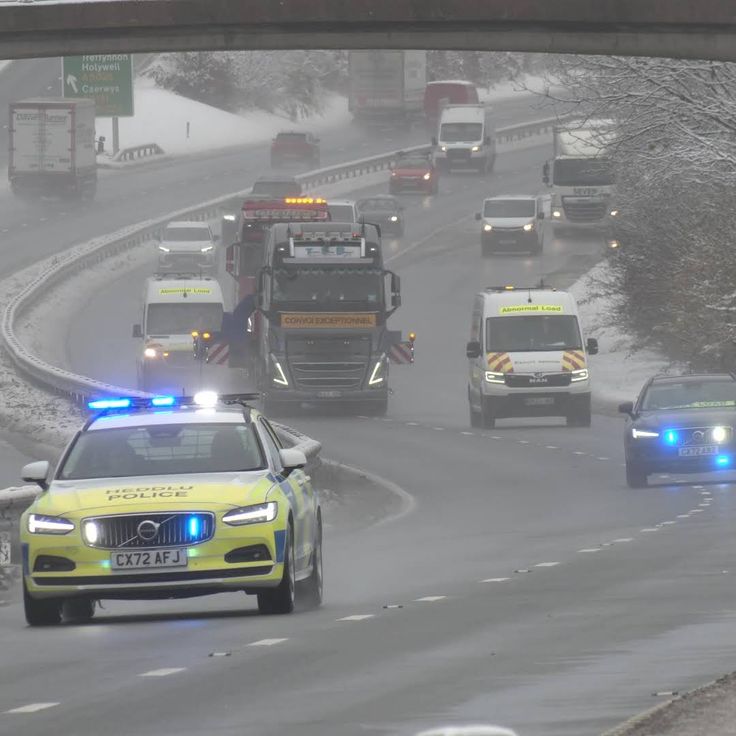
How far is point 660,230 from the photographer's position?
51031mm

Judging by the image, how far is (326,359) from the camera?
4066 centimetres

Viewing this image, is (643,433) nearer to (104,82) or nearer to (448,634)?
(448,634)

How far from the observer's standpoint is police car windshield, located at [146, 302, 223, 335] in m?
45.4

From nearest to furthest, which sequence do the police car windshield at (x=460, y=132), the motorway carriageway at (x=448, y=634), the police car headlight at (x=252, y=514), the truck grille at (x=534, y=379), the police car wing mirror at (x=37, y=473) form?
1. the motorway carriageway at (x=448, y=634)
2. the police car headlight at (x=252, y=514)
3. the police car wing mirror at (x=37, y=473)
4. the truck grille at (x=534, y=379)
5. the police car windshield at (x=460, y=132)

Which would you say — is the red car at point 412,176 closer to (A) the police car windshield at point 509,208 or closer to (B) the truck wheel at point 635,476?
(A) the police car windshield at point 509,208

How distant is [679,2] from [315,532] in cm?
740

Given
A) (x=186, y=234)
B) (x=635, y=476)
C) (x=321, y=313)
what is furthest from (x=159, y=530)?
(x=186, y=234)

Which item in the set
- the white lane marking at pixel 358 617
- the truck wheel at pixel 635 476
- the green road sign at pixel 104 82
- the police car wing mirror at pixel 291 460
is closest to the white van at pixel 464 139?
the green road sign at pixel 104 82

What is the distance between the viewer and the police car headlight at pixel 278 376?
4066 cm

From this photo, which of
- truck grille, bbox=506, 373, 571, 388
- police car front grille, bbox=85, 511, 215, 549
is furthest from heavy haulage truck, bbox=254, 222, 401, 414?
police car front grille, bbox=85, 511, 215, 549

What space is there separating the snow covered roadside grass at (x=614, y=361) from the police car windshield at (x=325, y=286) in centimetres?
657

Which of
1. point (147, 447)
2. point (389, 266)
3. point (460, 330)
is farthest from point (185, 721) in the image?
point (389, 266)

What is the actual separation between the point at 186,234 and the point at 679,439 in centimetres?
4058

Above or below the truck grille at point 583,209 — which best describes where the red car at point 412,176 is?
above
